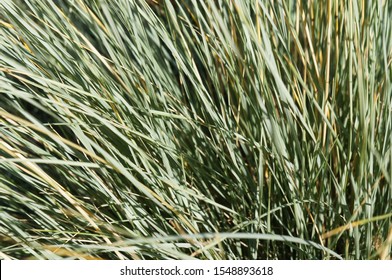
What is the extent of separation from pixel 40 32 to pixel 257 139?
45 centimetres

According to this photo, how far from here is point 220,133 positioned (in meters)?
0.92

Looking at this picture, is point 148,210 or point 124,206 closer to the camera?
point 124,206

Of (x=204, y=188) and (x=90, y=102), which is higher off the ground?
(x=90, y=102)

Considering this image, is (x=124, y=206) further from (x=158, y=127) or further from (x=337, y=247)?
(x=337, y=247)

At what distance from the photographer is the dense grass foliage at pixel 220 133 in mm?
827

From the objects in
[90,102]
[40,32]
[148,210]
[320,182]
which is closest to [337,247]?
[320,182]

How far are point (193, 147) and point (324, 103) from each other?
1.01ft

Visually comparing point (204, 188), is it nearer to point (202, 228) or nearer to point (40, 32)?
point (202, 228)

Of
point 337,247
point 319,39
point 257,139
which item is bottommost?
point 337,247

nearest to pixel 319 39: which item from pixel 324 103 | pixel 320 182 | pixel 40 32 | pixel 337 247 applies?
pixel 324 103

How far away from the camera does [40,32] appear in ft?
2.90

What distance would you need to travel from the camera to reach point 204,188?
0.99 meters

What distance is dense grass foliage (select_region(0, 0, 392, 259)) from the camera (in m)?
0.83

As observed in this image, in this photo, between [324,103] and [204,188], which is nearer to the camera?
[324,103]
